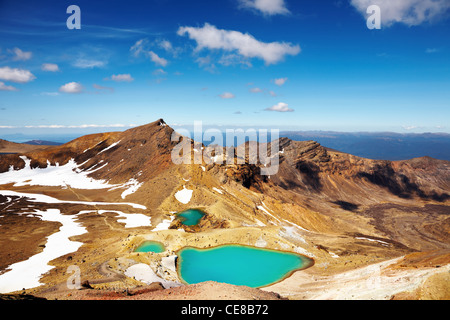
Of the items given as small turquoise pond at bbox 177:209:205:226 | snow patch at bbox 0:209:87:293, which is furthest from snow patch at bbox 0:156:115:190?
small turquoise pond at bbox 177:209:205:226

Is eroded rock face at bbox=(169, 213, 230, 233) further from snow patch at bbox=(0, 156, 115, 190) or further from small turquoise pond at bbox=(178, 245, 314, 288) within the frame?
snow patch at bbox=(0, 156, 115, 190)

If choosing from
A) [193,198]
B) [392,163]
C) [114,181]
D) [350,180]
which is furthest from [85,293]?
[392,163]

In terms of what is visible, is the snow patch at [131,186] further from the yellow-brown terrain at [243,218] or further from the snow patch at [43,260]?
the snow patch at [43,260]

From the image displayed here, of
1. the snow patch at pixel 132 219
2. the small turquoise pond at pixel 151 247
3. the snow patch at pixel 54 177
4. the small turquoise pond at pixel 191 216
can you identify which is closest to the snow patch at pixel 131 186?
the snow patch at pixel 54 177

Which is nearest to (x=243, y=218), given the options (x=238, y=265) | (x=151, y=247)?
(x=238, y=265)

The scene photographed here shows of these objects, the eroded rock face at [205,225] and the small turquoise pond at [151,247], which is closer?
the small turquoise pond at [151,247]
